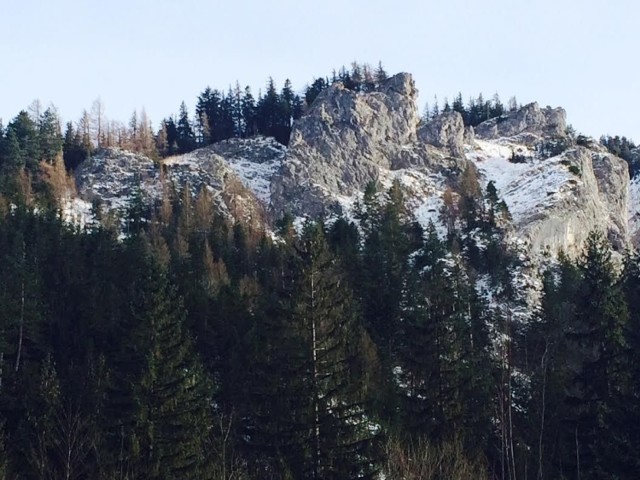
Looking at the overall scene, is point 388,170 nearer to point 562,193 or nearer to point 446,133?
point 446,133

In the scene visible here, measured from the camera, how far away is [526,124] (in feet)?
378

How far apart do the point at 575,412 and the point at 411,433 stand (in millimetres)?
7351

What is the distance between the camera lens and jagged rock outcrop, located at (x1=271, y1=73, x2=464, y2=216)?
3703 inches

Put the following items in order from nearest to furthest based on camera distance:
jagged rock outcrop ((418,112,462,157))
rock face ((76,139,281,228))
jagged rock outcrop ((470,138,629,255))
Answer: jagged rock outcrop ((470,138,629,255)), rock face ((76,139,281,228)), jagged rock outcrop ((418,112,462,157))

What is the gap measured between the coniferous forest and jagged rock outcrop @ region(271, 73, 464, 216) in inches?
1838

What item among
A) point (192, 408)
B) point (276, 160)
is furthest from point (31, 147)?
point (192, 408)

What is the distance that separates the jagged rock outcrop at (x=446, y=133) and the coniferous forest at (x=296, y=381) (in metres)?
57.5

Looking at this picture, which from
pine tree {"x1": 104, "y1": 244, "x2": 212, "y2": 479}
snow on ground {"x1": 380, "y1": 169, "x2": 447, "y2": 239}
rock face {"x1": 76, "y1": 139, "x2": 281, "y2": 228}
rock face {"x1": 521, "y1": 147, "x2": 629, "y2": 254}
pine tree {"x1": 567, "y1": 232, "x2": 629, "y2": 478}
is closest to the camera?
pine tree {"x1": 104, "y1": 244, "x2": 212, "y2": 479}

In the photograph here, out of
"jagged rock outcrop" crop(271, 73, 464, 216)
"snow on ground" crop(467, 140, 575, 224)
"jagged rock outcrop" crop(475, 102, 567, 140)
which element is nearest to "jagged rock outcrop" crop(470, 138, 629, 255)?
"snow on ground" crop(467, 140, 575, 224)

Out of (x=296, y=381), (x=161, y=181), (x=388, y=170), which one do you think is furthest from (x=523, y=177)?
(x=296, y=381)

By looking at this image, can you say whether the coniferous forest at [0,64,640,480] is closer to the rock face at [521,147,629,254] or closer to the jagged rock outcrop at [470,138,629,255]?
the rock face at [521,147,629,254]

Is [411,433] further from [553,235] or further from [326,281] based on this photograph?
[553,235]

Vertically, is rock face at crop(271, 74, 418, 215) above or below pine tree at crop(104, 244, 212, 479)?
above

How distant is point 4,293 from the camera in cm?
3350
